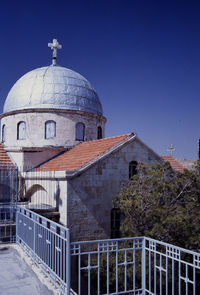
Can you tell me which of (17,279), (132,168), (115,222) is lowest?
(115,222)

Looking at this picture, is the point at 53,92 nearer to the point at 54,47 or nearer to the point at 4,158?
the point at 54,47

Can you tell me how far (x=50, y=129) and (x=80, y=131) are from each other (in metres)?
1.74

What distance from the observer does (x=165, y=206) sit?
26.8 ft

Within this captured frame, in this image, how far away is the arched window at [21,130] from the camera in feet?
52.3

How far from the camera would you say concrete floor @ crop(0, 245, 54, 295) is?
4520 mm

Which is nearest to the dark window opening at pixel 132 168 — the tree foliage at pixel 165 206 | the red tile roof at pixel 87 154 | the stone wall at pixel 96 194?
the stone wall at pixel 96 194

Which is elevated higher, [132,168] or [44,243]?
[132,168]

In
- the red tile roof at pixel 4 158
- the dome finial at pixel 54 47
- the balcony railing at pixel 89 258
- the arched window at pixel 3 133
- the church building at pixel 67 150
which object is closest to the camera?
the balcony railing at pixel 89 258

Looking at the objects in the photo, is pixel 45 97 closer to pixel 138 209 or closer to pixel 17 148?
pixel 17 148

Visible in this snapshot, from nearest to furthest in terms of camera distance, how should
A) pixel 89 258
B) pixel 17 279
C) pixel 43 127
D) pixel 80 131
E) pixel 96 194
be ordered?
pixel 89 258
pixel 17 279
pixel 96 194
pixel 43 127
pixel 80 131

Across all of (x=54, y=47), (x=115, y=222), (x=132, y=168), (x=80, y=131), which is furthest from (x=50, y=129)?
(x=115, y=222)

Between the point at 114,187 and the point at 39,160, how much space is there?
5.25 meters

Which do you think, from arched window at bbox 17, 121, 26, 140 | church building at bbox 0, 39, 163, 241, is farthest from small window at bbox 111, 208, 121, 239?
arched window at bbox 17, 121, 26, 140

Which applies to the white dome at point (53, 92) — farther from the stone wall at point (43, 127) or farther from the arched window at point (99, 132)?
the arched window at point (99, 132)
